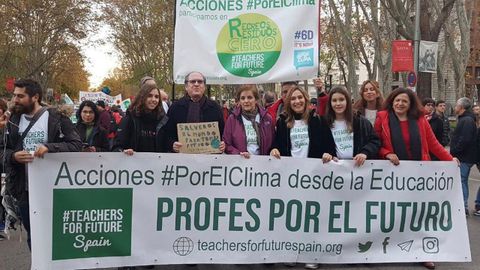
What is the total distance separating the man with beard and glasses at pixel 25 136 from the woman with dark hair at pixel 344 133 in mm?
2317

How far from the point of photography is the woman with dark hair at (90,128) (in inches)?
279

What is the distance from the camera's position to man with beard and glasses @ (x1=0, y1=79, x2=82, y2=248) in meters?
4.43

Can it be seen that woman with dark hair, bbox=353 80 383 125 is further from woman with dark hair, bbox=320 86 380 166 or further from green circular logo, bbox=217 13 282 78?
green circular logo, bbox=217 13 282 78

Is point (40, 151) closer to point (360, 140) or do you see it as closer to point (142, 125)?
point (142, 125)

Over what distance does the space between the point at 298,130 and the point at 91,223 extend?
203 centimetres

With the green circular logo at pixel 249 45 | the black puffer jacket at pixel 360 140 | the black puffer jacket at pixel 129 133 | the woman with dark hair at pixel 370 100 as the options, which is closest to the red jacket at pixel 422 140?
the black puffer jacket at pixel 360 140

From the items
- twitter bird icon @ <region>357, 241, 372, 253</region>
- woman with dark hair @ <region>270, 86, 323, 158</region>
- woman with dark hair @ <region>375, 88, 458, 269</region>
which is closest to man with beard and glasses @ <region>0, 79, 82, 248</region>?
woman with dark hair @ <region>270, 86, 323, 158</region>

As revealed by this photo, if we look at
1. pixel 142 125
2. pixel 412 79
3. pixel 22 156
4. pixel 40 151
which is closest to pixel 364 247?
pixel 142 125

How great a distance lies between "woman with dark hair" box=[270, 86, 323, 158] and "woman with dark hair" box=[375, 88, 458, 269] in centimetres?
71

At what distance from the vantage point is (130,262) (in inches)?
185

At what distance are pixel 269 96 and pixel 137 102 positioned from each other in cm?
402

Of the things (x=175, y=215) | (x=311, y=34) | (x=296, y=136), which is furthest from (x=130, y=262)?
(x=311, y=34)

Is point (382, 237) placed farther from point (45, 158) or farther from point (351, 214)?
point (45, 158)

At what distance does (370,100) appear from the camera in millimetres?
6348
